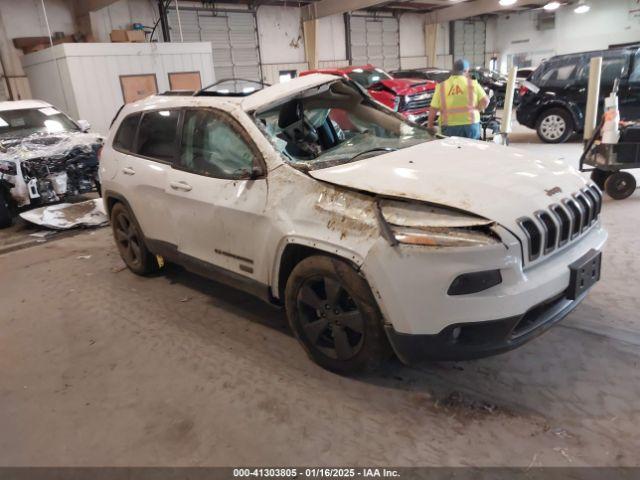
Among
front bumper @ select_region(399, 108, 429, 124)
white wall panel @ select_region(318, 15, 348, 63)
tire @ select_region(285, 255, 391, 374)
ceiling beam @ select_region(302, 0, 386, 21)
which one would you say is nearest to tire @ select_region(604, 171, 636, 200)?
tire @ select_region(285, 255, 391, 374)

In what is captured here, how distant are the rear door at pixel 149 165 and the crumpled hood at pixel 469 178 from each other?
4.88ft

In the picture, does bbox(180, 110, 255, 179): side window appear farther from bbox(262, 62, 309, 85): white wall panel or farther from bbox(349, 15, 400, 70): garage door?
bbox(349, 15, 400, 70): garage door

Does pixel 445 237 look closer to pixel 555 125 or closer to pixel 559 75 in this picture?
pixel 555 125

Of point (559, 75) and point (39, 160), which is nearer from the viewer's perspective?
point (39, 160)

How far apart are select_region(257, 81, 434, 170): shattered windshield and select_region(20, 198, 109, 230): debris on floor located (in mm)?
4028

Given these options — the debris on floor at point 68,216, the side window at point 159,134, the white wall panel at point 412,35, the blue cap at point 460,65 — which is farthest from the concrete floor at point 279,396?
the white wall panel at point 412,35

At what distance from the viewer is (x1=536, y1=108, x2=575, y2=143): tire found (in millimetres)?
9805

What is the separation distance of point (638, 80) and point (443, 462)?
9.61 metres

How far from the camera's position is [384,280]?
2275mm

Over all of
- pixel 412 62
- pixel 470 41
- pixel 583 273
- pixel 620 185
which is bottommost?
pixel 620 185

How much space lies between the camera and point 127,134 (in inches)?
164

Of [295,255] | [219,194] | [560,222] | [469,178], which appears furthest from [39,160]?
[560,222]

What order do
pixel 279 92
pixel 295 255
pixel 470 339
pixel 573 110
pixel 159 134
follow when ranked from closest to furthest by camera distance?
pixel 470 339 → pixel 295 255 → pixel 279 92 → pixel 159 134 → pixel 573 110

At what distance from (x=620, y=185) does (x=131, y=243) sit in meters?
5.56
